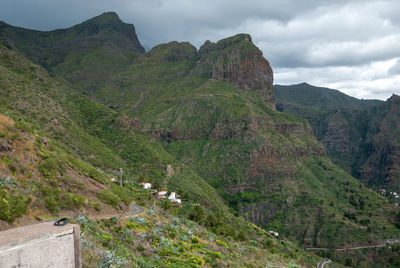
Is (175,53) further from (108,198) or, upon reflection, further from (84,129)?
(108,198)

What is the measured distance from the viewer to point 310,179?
11031 centimetres

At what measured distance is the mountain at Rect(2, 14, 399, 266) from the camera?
231 feet

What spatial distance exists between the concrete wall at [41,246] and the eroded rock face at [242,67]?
475ft

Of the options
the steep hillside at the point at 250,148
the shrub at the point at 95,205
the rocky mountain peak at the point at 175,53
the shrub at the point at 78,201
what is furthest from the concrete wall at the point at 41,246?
the rocky mountain peak at the point at 175,53

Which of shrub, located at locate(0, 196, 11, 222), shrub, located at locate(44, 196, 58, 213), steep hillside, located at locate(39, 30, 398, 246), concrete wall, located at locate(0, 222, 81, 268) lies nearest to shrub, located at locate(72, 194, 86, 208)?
shrub, located at locate(44, 196, 58, 213)

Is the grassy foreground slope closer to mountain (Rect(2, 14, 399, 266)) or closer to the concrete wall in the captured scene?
the concrete wall

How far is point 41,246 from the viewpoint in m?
6.55

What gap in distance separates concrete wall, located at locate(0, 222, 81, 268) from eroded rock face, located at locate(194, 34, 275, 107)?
475ft

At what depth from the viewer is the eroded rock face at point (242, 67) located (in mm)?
148875

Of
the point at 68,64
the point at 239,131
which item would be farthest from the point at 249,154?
the point at 68,64

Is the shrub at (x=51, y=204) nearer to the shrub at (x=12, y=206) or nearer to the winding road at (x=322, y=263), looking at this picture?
the shrub at (x=12, y=206)

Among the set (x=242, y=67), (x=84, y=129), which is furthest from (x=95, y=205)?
(x=242, y=67)

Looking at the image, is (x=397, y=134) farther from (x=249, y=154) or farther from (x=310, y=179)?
(x=249, y=154)

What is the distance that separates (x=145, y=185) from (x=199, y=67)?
121 metres
